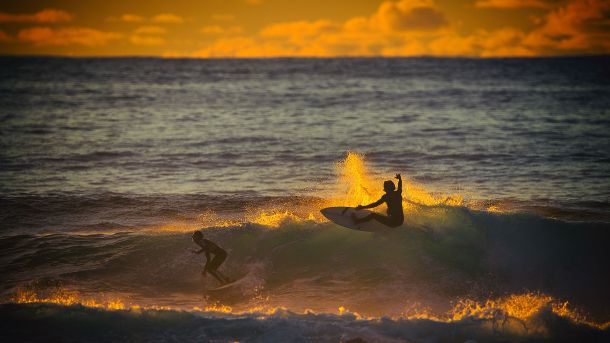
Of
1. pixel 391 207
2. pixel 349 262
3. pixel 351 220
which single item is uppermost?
pixel 391 207

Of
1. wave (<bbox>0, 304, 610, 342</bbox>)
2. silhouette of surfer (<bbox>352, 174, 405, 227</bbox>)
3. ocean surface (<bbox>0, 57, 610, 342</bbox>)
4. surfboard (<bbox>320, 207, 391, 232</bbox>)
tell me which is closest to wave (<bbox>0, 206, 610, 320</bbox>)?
ocean surface (<bbox>0, 57, 610, 342</bbox>)

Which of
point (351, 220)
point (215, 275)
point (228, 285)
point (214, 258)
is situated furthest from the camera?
point (351, 220)

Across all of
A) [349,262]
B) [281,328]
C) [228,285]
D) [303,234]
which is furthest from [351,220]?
[281,328]

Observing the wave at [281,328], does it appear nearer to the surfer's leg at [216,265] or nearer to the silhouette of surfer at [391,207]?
the surfer's leg at [216,265]

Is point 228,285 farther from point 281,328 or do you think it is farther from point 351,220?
A: point 351,220

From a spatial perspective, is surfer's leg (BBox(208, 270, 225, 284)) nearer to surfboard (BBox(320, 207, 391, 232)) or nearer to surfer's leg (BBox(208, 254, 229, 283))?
surfer's leg (BBox(208, 254, 229, 283))

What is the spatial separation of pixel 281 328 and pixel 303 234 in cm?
486

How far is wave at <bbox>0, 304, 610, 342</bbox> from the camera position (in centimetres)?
1014

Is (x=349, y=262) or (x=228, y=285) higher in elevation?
(x=349, y=262)

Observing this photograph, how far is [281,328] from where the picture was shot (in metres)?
10.3

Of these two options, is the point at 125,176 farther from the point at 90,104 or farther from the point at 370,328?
the point at 90,104

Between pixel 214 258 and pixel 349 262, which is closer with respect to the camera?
pixel 214 258

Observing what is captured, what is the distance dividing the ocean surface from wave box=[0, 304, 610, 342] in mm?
33

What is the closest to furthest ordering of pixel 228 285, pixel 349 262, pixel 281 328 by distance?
pixel 281 328
pixel 228 285
pixel 349 262
